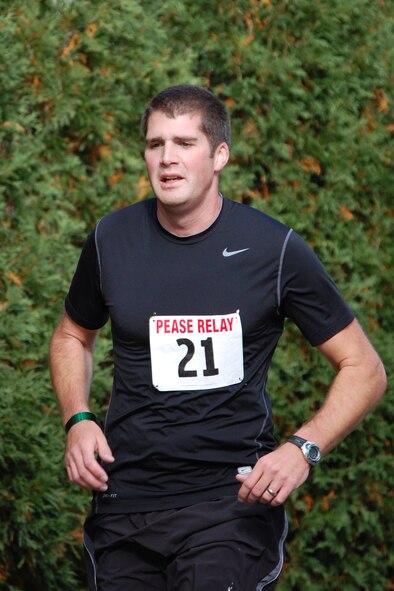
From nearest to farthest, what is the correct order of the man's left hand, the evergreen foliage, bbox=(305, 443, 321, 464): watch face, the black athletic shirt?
the man's left hand → bbox=(305, 443, 321, 464): watch face → the black athletic shirt → the evergreen foliage

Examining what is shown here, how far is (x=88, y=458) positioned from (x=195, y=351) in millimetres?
459

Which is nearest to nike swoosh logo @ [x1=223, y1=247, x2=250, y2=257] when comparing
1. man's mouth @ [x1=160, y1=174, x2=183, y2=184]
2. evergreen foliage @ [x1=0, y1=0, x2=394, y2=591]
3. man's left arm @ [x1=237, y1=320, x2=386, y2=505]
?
man's mouth @ [x1=160, y1=174, x2=183, y2=184]

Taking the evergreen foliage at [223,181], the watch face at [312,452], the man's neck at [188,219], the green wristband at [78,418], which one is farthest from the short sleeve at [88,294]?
the evergreen foliage at [223,181]

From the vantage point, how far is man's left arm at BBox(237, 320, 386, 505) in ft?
10.9

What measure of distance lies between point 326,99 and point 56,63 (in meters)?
1.74

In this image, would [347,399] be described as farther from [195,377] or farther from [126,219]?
[126,219]

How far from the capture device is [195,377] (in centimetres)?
356

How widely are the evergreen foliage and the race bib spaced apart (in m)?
1.52

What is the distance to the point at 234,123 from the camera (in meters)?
6.09

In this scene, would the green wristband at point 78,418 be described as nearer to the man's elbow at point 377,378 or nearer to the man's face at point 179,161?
the man's face at point 179,161

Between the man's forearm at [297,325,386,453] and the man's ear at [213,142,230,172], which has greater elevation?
the man's ear at [213,142,230,172]

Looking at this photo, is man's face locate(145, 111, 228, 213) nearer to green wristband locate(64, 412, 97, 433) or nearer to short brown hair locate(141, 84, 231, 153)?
short brown hair locate(141, 84, 231, 153)

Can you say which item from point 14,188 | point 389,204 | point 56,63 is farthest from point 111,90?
point 389,204

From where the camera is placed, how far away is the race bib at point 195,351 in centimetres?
356
